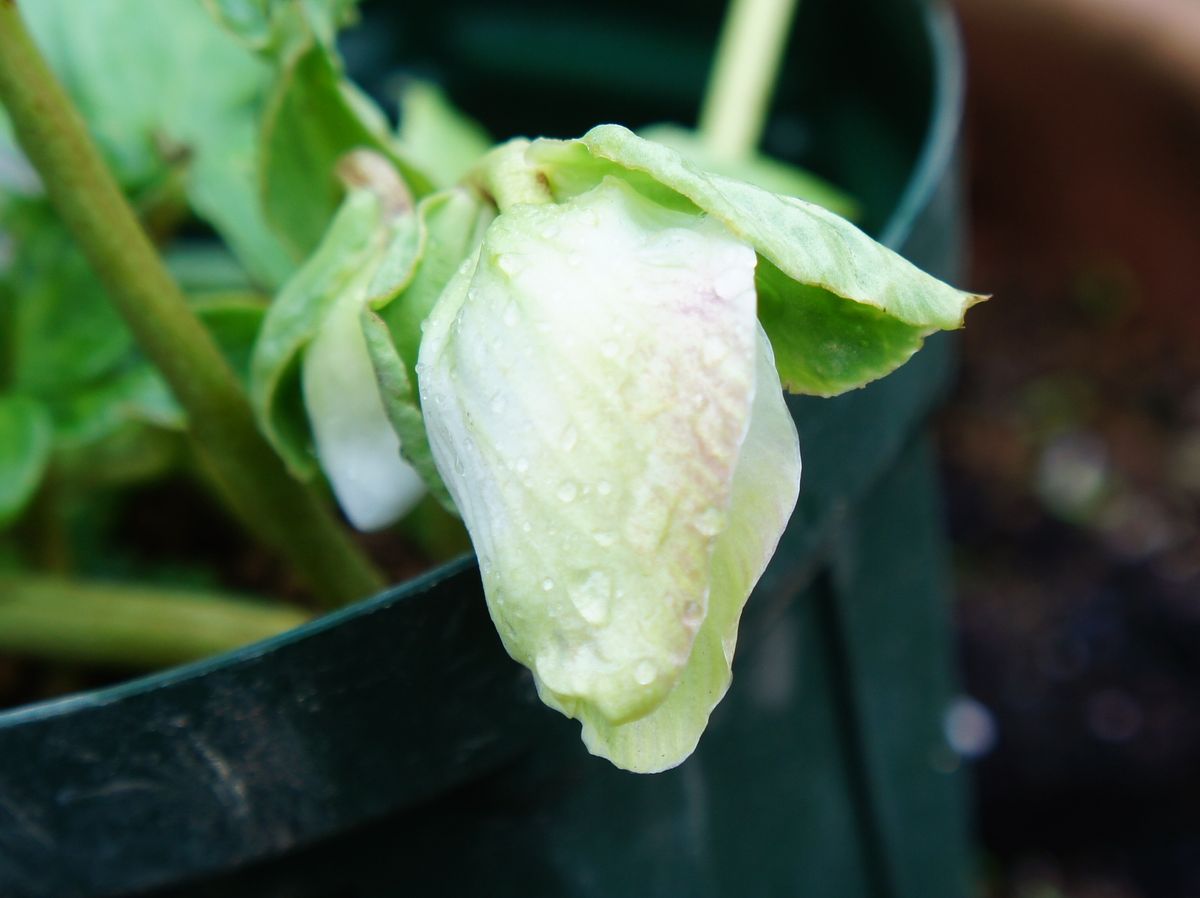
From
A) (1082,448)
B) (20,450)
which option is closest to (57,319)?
(20,450)

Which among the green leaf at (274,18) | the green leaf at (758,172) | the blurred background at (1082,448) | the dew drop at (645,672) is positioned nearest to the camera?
the dew drop at (645,672)

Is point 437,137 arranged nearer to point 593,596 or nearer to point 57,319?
point 57,319

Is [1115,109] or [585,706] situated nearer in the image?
[585,706]

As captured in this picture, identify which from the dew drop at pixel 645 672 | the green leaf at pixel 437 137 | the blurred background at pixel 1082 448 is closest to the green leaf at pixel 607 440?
the dew drop at pixel 645 672

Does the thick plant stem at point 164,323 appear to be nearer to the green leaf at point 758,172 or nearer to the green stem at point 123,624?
the green stem at point 123,624

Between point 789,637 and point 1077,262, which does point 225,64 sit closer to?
point 789,637

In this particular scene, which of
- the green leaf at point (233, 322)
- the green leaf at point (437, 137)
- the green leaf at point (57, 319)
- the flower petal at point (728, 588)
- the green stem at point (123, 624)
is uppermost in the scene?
the flower petal at point (728, 588)

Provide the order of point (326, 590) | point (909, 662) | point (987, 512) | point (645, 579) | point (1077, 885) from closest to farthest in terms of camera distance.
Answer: point (645, 579)
point (326, 590)
point (909, 662)
point (1077, 885)
point (987, 512)

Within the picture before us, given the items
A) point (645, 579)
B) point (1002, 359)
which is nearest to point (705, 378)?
point (645, 579)
